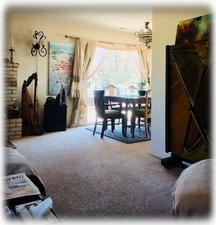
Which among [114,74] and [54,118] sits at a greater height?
[114,74]

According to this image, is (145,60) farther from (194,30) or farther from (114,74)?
Answer: (194,30)

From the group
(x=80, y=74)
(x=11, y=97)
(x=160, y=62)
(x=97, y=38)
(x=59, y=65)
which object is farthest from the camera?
(x=97, y=38)

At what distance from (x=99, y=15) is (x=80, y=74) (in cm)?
151

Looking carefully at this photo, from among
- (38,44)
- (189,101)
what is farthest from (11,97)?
(189,101)

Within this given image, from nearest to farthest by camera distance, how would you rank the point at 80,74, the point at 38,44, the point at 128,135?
the point at 128,135 → the point at 38,44 → the point at 80,74

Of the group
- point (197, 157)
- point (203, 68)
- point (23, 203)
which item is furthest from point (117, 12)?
point (23, 203)

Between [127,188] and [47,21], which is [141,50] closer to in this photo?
[47,21]

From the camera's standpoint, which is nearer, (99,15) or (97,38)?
(99,15)

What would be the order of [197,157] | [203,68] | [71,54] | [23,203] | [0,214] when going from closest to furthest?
[0,214] → [23,203] → [203,68] → [197,157] → [71,54]

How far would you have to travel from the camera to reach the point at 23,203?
4.28ft

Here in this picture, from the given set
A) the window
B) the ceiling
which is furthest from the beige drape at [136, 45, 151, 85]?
the ceiling

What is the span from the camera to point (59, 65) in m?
5.63

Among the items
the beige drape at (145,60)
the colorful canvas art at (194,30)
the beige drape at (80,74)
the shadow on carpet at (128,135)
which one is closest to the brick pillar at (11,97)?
the beige drape at (80,74)

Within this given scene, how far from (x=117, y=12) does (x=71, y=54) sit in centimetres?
164
